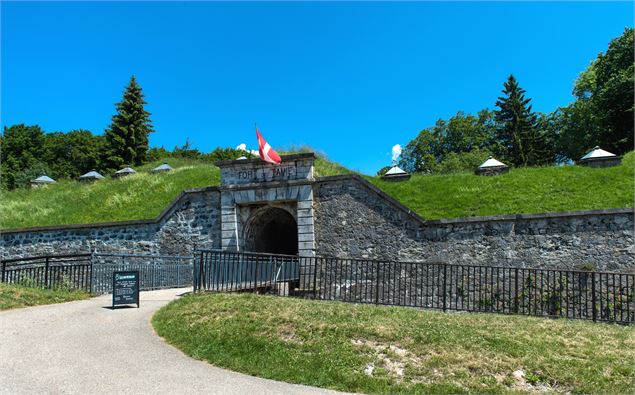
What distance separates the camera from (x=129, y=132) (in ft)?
141

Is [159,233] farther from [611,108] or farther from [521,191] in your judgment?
[611,108]

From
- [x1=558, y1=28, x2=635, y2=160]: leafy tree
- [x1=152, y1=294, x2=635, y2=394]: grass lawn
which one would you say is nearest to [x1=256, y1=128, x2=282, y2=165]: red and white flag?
[x1=152, y1=294, x2=635, y2=394]: grass lawn

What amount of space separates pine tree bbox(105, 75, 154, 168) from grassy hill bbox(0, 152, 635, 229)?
1654cm

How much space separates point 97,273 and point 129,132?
103 feet

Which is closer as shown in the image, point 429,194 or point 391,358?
point 391,358

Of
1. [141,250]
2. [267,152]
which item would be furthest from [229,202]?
[141,250]

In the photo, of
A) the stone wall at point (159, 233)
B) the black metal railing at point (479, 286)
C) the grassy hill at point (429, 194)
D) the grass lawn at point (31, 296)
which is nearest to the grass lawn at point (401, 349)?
the black metal railing at point (479, 286)

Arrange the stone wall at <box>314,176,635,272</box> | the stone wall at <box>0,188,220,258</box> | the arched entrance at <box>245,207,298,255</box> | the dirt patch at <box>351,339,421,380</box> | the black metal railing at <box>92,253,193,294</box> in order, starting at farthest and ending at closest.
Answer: the arched entrance at <box>245,207,298,255</box> < the stone wall at <box>0,188,220,258</box> < the black metal railing at <box>92,253,193,294</box> < the stone wall at <box>314,176,635,272</box> < the dirt patch at <box>351,339,421,380</box>

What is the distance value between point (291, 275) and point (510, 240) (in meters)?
7.11

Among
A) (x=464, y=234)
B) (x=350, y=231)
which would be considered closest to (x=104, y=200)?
(x=350, y=231)

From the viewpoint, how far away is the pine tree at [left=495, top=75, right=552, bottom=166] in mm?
41094

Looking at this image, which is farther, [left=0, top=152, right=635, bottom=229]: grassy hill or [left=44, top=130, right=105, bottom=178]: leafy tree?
[left=44, top=130, right=105, bottom=178]: leafy tree

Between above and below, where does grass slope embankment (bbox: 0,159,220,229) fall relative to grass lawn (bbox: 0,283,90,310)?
above

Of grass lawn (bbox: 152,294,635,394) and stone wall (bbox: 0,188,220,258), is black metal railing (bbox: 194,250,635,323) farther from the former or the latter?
stone wall (bbox: 0,188,220,258)
